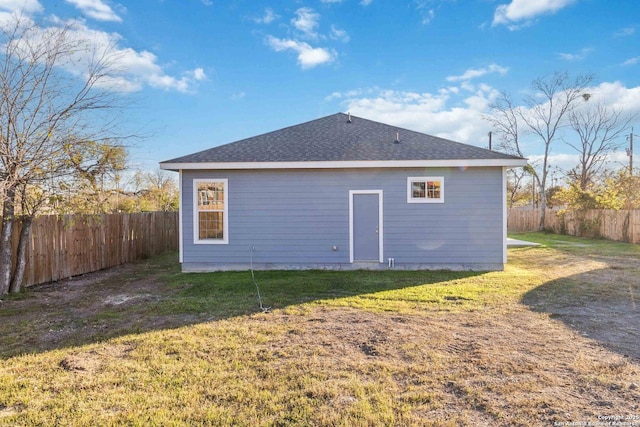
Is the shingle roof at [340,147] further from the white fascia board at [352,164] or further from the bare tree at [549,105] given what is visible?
the bare tree at [549,105]

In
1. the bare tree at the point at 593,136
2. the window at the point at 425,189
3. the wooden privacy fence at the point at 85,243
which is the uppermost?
the bare tree at the point at 593,136

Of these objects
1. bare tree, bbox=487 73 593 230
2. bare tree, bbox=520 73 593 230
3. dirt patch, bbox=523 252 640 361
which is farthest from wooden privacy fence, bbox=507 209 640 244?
dirt patch, bbox=523 252 640 361

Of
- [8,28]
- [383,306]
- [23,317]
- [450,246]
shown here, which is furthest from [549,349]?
[8,28]

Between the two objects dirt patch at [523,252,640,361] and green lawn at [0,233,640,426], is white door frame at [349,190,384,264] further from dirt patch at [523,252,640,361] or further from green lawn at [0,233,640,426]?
dirt patch at [523,252,640,361]

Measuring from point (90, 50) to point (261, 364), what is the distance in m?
7.22

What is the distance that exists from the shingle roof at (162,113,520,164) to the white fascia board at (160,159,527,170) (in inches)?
3.5

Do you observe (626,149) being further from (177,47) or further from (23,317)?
(23,317)

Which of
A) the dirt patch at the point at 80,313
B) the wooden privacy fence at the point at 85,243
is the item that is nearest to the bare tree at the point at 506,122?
the wooden privacy fence at the point at 85,243

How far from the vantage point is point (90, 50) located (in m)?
7.05

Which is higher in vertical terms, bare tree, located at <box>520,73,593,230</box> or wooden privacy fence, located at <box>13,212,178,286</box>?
bare tree, located at <box>520,73,593,230</box>

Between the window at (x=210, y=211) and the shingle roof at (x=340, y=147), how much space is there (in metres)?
0.66

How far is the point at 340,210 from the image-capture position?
8727mm

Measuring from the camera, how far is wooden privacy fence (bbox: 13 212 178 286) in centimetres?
749

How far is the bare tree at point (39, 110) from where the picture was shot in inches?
245
